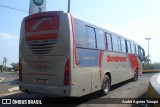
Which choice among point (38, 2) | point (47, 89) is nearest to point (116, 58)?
point (47, 89)

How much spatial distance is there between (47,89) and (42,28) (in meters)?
2.28

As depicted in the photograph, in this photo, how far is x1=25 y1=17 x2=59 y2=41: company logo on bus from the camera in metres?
9.34

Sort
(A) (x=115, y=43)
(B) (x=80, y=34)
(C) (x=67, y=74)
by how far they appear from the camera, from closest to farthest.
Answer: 1. (C) (x=67, y=74)
2. (B) (x=80, y=34)
3. (A) (x=115, y=43)

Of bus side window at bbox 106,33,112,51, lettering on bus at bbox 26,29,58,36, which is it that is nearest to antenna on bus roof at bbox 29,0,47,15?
bus side window at bbox 106,33,112,51

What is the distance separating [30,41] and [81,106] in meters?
3.18

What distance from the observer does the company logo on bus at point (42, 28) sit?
9.34 metres

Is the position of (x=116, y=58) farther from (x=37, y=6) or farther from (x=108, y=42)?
(x=37, y=6)

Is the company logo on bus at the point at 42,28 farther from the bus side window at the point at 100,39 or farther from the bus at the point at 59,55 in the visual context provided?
the bus side window at the point at 100,39

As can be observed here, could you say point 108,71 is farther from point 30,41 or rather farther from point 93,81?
point 30,41

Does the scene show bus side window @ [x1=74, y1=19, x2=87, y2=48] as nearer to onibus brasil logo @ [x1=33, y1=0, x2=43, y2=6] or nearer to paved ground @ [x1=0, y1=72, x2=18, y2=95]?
paved ground @ [x1=0, y1=72, x2=18, y2=95]

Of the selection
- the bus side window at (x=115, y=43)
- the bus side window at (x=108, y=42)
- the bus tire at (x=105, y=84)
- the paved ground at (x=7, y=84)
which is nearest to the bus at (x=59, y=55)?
the bus tire at (x=105, y=84)

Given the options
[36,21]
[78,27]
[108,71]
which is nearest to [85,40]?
[78,27]

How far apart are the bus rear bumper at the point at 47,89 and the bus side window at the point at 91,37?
2.30 meters

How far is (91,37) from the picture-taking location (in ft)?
35.4
